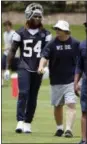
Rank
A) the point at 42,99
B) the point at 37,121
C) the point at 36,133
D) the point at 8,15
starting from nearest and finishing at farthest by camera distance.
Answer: the point at 36,133, the point at 37,121, the point at 42,99, the point at 8,15

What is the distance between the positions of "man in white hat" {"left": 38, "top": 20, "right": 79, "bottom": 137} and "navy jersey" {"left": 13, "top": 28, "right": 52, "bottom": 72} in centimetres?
46

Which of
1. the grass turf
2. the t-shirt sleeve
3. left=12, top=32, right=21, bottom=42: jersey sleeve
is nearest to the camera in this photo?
the grass turf

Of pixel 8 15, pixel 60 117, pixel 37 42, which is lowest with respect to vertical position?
pixel 8 15

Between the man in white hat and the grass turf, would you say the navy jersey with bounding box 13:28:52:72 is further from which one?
the grass turf

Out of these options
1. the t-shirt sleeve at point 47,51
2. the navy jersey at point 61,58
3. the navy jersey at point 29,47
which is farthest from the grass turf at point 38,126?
the t-shirt sleeve at point 47,51

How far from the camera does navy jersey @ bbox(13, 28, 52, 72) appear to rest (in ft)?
36.2

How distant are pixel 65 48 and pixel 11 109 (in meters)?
4.12

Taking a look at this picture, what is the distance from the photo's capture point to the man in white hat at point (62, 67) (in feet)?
34.4

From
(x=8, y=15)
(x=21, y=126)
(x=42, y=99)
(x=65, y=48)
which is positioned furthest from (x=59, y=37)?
(x=8, y=15)

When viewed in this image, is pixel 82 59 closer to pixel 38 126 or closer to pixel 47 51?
pixel 47 51

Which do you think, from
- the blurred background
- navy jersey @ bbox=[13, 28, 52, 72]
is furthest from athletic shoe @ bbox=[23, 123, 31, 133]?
the blurred background

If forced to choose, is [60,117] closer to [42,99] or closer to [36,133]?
[36,133]

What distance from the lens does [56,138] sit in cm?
1048

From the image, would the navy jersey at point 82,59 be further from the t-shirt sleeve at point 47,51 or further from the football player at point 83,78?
the t-shirt sleeve at point 47,51
